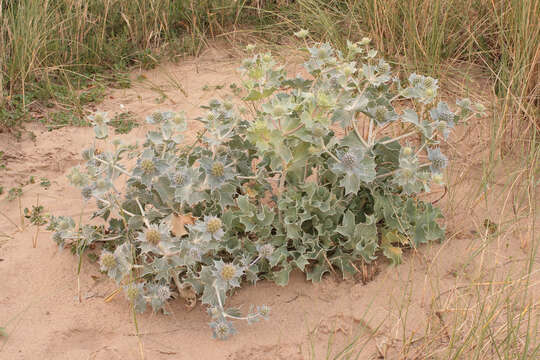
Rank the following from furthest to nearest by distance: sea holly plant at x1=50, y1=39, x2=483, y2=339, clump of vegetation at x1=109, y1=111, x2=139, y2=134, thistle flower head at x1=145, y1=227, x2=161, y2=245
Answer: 1. clump of vegetation at x1=109, y1=111, x2=139, y2=134
2. sea holly plant at x1=50, y1=39, x2=483, y2=339
3. thistle flower head at x1=145, y1=227, x2=161, y2=245

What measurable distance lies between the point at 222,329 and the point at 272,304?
290 millimetres

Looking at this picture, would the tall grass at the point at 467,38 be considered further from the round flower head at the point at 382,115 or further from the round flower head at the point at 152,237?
the round flower head at the point at 152,237

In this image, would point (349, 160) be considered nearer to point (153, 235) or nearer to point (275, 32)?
point (153, 235)

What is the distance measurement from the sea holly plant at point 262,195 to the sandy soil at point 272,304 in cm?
8

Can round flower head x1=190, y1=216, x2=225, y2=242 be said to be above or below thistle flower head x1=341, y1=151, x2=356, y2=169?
below

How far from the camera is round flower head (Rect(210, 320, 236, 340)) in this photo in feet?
6.68

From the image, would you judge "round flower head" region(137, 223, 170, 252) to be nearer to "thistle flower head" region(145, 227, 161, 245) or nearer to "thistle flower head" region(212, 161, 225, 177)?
"thistle flower head" region(145, 227, 161, 245)

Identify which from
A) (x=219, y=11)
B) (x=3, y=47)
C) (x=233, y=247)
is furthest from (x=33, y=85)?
(x=233, y=247)

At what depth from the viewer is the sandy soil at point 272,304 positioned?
2043 mm

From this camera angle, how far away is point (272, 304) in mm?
2260

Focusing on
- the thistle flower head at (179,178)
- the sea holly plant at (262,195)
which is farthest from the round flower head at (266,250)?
the thistle flower head at (179,178)

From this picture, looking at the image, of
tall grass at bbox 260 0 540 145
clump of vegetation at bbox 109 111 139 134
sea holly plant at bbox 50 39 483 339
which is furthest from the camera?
clump of vegetation at bbox 109 111 139 134

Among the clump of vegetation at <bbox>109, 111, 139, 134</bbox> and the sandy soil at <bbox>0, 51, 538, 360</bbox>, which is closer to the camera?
the sandy soil at <bbox>0, 51, 538, 360</bbox>

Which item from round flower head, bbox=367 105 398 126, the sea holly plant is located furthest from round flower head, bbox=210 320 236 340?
round flower head, bbox=367 105 398 126
